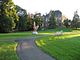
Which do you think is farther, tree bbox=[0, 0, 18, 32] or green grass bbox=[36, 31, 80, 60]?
tree bbox=[0, 0, 18, 32]

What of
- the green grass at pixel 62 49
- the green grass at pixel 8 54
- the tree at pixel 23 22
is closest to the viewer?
the green grass at pixel 8 54

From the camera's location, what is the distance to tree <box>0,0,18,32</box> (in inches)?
2859

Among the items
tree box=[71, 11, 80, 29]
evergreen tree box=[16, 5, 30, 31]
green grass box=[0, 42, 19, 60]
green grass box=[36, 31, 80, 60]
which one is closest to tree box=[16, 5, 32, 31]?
evergreen tree box=[16, 5, 30, 31]

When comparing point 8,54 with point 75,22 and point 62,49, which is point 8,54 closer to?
point 62,49

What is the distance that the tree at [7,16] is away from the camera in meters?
72.6

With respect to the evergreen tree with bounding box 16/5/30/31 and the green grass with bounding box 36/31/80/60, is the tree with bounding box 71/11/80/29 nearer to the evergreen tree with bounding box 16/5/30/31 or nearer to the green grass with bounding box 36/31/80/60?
the evergreen tree with bounding box 16/5/30/31

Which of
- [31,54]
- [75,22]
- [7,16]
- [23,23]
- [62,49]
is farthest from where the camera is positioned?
[75,22]

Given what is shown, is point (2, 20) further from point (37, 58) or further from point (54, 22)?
point (37, 58)

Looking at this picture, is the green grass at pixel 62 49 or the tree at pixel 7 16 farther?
the tree at pixel 7 16

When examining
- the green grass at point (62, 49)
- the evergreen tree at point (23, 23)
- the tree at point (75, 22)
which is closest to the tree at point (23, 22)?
the evergreen tree at point (23, 23)

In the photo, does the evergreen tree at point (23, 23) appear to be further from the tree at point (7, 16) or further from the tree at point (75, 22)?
the tree at point (75, 22)

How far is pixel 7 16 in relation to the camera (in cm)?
7325

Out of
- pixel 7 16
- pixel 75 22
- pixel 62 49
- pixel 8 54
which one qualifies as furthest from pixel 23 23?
pixel 8 54

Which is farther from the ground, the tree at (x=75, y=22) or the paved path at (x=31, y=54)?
the tree at (x=75, y=22)
